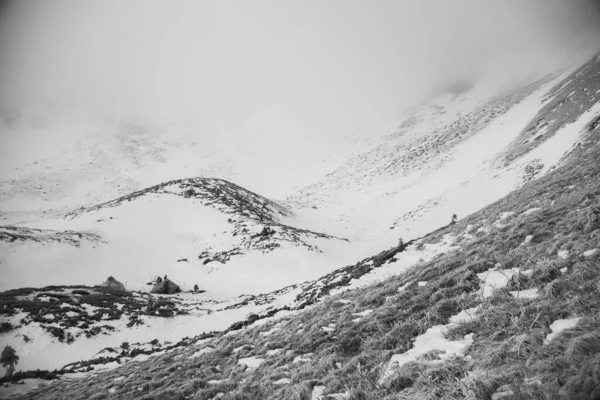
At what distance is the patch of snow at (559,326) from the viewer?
3873 millimetres

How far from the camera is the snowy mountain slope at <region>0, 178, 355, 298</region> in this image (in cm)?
3045

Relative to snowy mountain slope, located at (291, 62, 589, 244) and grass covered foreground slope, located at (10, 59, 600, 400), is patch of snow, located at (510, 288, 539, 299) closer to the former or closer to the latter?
grass covered foreground slope, located at (10, 59, 600, 400)

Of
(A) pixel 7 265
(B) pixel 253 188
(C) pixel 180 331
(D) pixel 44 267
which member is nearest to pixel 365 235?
(C) pixel 180 331

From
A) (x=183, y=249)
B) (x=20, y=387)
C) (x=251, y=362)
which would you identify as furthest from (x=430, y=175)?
(x=20, y=387)

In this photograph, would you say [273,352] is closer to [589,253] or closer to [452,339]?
[452,339]

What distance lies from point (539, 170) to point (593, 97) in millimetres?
16835

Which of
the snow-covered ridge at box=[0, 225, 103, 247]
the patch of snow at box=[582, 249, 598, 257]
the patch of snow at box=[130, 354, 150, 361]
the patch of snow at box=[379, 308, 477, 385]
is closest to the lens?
the patch of snow at box=[379, 308, 477, 385]

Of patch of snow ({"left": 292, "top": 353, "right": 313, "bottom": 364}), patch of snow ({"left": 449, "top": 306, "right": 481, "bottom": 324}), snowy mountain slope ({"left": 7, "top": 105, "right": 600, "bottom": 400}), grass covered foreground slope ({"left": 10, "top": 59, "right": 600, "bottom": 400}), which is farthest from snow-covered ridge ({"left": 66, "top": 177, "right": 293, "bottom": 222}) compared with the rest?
patch of snow ({"left": 449, "top": 306, "right": 481, "bottom": 324})

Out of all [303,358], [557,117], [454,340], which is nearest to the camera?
[454,340]

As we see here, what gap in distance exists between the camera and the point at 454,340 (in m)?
5.16

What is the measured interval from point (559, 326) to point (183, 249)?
41852 millimetres

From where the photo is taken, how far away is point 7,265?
28.9 m

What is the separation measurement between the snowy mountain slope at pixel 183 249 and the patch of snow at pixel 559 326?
85.2ft

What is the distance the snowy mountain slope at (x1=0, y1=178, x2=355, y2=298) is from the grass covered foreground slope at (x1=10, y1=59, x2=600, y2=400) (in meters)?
19.6
